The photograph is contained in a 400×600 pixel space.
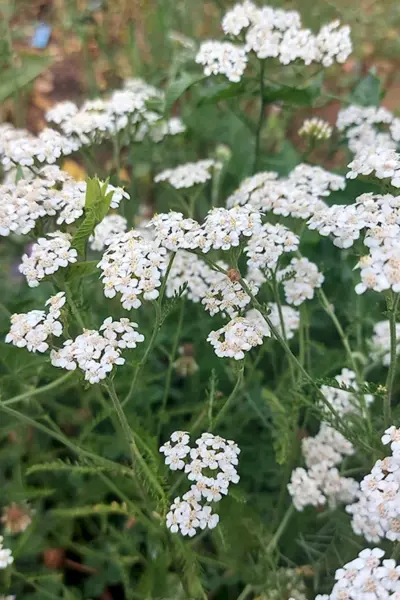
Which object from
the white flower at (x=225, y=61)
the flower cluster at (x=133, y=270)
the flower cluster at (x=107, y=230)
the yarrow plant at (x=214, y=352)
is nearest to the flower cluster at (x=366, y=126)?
the yarrow plant at (x=214, y=352)

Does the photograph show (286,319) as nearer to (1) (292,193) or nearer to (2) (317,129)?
(1) (292,193)

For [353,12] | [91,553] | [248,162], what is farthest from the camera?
[353,12]

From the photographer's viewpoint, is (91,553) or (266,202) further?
(91,553)

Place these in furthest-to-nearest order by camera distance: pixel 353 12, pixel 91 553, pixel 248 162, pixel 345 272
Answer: pixel 353 12 < pixel 248 162 < pixel 345 272 < pixel 91 553

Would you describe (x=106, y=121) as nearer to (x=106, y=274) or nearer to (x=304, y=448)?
(x=106, y=274)

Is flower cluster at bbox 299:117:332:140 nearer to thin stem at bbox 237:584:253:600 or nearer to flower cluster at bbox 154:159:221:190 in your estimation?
flower cluster at bbox 154:159:221:190

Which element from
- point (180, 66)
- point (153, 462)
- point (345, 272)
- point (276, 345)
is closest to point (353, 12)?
point (180, 66)
